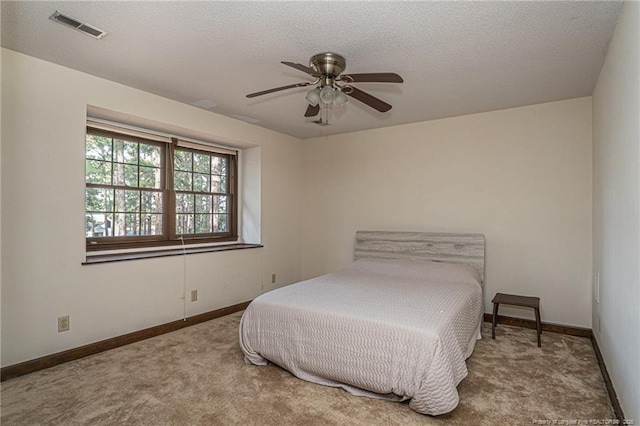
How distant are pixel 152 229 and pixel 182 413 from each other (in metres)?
2.27

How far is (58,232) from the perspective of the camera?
109 inches

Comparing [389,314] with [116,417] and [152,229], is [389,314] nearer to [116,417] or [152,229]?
[116,417]

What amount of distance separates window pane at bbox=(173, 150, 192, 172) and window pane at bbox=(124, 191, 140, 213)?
22.0 inches

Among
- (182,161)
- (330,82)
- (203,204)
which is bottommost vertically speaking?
(203,204)

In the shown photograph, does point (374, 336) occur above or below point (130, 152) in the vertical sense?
below

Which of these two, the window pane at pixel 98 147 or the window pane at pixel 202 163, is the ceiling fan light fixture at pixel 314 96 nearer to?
the window pane at pixel 98 147

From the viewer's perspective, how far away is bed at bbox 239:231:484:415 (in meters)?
2.06

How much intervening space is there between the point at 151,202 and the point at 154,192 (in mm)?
114

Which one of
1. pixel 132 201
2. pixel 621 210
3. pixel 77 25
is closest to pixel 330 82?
pixel 77 25

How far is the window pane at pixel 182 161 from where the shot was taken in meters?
4.08

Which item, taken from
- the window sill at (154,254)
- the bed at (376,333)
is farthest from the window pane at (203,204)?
the bed at (376,333)

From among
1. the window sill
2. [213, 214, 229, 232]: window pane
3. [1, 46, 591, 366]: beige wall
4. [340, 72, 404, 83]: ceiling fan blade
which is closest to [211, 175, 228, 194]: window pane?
[213, 214, 229, 232]: window pane

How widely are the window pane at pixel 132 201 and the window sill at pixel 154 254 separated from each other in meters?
0.45

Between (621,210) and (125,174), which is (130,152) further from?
(621,210)
